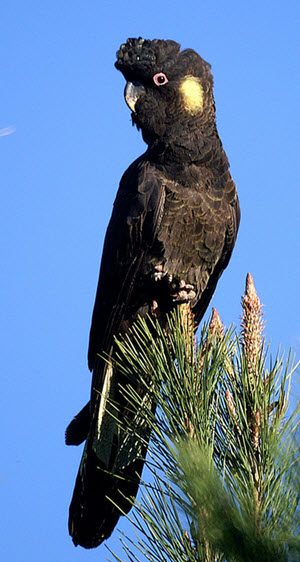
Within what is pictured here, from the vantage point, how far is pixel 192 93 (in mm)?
4707

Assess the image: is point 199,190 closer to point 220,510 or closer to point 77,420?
point 77,420

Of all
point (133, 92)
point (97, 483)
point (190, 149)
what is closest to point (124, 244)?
point (190, 149)

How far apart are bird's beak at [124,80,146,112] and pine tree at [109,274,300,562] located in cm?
242

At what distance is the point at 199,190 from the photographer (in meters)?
4.42

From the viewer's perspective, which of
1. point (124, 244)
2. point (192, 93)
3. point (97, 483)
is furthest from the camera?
point (192, 93)

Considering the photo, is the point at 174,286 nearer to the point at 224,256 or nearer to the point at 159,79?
the point at 224,256

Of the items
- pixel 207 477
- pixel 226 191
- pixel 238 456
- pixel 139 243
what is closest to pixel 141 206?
pixel 139 243

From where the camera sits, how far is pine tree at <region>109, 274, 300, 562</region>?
1829 mm

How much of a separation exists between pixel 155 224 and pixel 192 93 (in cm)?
100

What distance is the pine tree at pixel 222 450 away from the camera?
1829mm

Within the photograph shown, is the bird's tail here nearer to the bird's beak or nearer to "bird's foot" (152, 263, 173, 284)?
"bird's foot" (152, 263, 173, 284)

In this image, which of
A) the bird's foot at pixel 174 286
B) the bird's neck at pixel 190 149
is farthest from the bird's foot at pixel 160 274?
the bird's neck at pixel 190 149

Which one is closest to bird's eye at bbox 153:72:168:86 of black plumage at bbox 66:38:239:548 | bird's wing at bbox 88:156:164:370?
black plumage at bbox 66:38:239:548

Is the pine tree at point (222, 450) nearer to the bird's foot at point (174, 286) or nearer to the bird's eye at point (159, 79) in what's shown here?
the bird's foot at point (174, 286)
